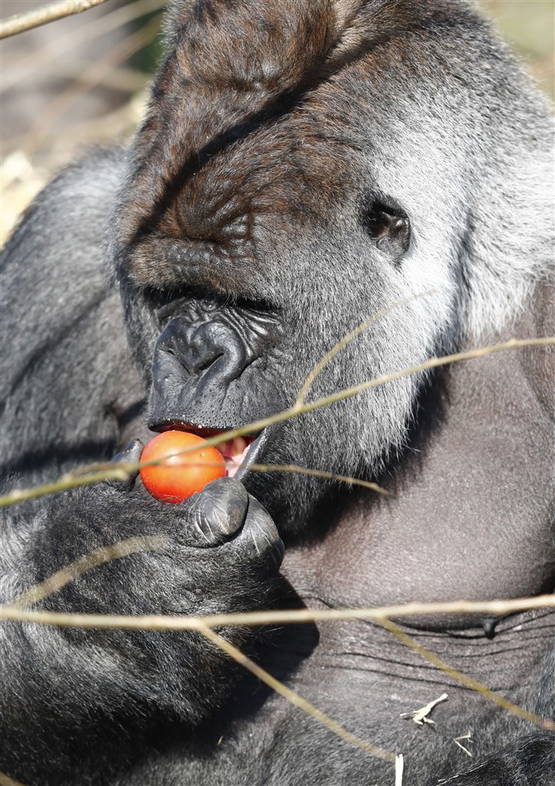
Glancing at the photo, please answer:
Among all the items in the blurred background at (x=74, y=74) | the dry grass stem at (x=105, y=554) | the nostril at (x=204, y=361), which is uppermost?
the nostril at (x=204, y=361)

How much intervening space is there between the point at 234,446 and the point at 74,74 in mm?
6995

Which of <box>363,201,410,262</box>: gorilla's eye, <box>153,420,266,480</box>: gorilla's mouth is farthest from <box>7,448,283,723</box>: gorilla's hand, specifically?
<box>363,201,410,262</box>: gorilla's eye

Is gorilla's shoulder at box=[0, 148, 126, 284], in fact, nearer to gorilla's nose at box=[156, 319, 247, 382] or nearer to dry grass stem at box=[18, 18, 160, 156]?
gorilla's nose at box=[156, 319, 247, 382]

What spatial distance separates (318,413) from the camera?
3.35 m

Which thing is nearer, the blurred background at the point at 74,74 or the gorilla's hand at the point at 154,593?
the gorilla's hand at the point at 154,593

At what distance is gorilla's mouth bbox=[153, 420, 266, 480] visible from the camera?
10.2 ft

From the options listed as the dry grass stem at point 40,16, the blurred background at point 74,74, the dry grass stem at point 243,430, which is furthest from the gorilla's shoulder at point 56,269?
the blurred background at point 74,74

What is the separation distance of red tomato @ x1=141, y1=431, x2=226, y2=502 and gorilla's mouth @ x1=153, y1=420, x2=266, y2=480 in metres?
0.03

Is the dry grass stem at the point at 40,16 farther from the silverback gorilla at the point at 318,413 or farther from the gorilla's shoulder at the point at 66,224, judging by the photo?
the gorilla's shoulder at the point at 66,224

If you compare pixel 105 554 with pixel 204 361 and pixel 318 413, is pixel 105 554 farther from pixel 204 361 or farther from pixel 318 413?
pixel 318 413

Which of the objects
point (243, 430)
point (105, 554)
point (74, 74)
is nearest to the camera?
point (243, 430)

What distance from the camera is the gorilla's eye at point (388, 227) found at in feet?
10.9

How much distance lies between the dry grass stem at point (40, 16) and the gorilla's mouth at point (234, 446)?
112cm

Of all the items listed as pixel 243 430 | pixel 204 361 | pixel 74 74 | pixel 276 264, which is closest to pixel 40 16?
pixel 276 264
